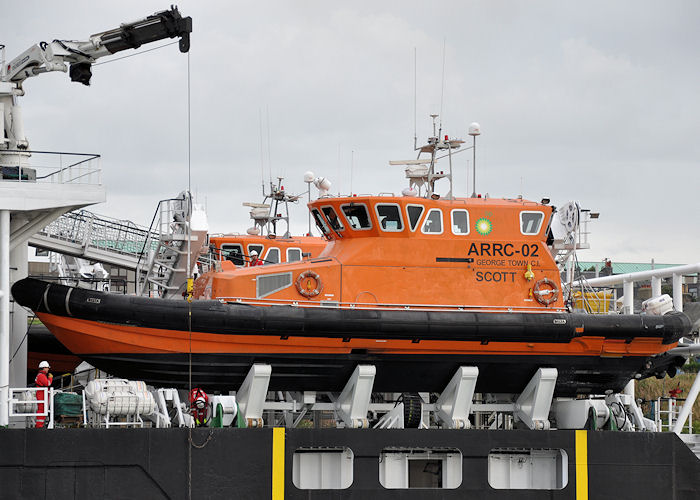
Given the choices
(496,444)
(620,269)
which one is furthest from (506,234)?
(620,269)

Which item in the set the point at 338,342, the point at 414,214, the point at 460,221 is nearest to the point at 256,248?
the point at 414,214

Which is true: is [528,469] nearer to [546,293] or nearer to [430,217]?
[546,293]

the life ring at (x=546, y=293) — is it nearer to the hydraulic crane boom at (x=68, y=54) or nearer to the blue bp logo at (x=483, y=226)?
the blue bp logo at (x=483, y=226)

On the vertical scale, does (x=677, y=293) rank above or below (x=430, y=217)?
below

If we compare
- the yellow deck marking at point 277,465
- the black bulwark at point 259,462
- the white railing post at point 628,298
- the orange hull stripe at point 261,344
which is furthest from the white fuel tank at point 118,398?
the white railing post at point 628,298

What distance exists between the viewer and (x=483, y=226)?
17141mm

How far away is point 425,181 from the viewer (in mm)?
19344

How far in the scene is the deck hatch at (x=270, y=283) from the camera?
1622 cm

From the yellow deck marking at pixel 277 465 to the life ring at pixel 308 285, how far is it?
95.6 inches

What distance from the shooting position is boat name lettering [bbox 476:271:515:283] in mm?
17034

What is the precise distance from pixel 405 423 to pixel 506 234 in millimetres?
3703

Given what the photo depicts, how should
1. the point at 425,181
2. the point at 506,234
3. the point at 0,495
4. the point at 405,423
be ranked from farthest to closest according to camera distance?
the point at 425,181 < the point at 506,234 < the point at 405,423 < the point at 0,495

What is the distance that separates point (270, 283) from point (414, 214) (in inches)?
106

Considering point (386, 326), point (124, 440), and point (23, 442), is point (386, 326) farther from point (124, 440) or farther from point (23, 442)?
point (23, 442)
